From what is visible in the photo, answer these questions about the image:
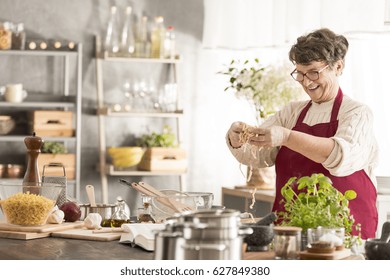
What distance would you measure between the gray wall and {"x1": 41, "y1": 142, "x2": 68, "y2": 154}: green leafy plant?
0.33 meters

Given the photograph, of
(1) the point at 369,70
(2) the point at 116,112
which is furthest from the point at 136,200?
(1) the point at 369,70

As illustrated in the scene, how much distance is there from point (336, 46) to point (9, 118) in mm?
3249

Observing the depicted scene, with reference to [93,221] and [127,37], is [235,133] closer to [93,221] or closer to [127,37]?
[93,221]

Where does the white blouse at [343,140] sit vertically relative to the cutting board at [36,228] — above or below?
above

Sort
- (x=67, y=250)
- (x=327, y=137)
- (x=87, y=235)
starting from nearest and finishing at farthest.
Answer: (x=67, y=250)
(x=87, y=235)
(x=327, y=137)

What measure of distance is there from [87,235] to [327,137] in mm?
1290

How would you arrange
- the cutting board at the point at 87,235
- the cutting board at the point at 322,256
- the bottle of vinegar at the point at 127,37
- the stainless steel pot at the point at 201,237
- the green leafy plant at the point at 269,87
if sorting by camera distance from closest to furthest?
the stainless steel pot at the point at 201,237, the cutting board at the point at 322,256, the cutting board at the point at 87,235, the green leafy plant at the point at 269,87, the bottle of vinegar at the point at 127,37

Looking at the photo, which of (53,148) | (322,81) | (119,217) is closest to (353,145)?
(322,81)

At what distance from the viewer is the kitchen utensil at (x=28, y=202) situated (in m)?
2.79

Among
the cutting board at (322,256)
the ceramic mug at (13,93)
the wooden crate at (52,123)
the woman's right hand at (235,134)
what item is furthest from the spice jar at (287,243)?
the ceramic mug at (13,93)

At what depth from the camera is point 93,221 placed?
111 inches

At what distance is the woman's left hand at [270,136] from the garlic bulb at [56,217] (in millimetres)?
833

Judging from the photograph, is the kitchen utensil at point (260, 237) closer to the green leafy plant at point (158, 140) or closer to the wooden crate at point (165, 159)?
the wooden crate at point (165, 159)
